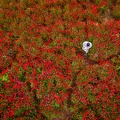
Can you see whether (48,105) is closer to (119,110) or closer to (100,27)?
(119,110)

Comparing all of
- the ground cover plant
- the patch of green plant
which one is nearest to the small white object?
the ground cover plant

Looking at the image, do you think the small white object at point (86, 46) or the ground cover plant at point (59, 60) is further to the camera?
the small white object at point (86, 46)

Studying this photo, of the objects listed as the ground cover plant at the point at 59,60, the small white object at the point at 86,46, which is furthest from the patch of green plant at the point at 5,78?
the small white object at the point at 86,46

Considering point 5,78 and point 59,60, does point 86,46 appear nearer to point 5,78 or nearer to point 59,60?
point 59,60

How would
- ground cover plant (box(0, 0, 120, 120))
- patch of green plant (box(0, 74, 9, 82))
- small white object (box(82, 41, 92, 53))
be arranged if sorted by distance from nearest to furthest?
ground cover plant (box(0, 0, 120, 120))
patch of green plant (box(0, 74, 9, 82))
small white object (box(82, 41, 92, 53))

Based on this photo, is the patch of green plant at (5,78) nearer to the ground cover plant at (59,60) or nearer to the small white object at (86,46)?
the ground cover plant at (59,60)

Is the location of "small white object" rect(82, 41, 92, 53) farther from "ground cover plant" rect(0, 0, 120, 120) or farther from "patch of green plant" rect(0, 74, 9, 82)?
Answer: "patch of green plant" rect(0, 74, 9, 82)

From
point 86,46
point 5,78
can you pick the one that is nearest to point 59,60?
point 86,46

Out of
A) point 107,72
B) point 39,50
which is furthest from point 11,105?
point 107,72
